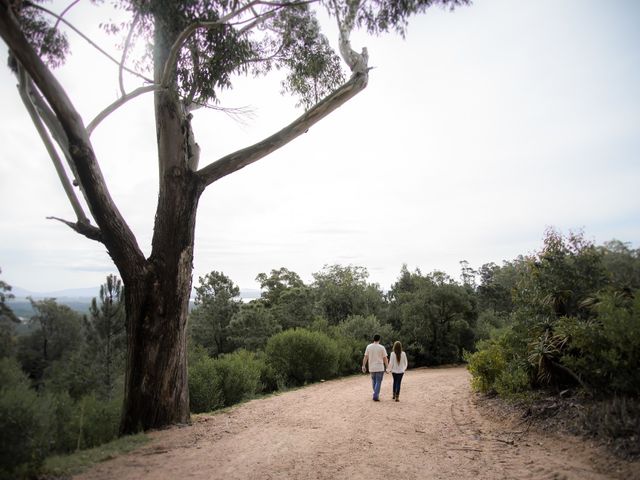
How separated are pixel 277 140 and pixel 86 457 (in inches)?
231

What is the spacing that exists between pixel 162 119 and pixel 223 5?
2.56 metres

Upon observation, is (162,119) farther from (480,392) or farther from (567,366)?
(480,392)

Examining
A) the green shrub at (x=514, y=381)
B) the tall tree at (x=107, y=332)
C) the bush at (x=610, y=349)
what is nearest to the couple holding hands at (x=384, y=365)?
the green shrub at (x=514, y=381)

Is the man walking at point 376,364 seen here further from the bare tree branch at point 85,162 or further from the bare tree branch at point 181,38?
the bare tree branch at point 181,38

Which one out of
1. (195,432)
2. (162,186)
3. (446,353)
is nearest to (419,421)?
(195,432)

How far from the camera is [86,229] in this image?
6164 mm

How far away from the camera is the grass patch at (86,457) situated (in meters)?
4.16

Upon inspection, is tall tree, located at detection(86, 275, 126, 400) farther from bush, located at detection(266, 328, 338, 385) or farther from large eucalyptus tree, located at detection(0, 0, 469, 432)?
large eucalyptus tree, located at detection(0, 0, 469, 432)

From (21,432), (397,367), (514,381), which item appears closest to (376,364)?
(397,367)

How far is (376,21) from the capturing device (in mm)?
8781

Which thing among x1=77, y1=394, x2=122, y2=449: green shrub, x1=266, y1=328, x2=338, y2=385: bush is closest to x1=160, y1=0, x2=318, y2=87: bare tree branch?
x1=77, y1=394, x2=122, y2=449: green shrub

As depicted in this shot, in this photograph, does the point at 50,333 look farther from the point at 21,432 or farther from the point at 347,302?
the point at 21,432

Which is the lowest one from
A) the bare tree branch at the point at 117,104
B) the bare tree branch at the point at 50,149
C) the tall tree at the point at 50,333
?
the tall tree at the point at 50,333

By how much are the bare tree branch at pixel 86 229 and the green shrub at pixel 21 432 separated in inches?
109
